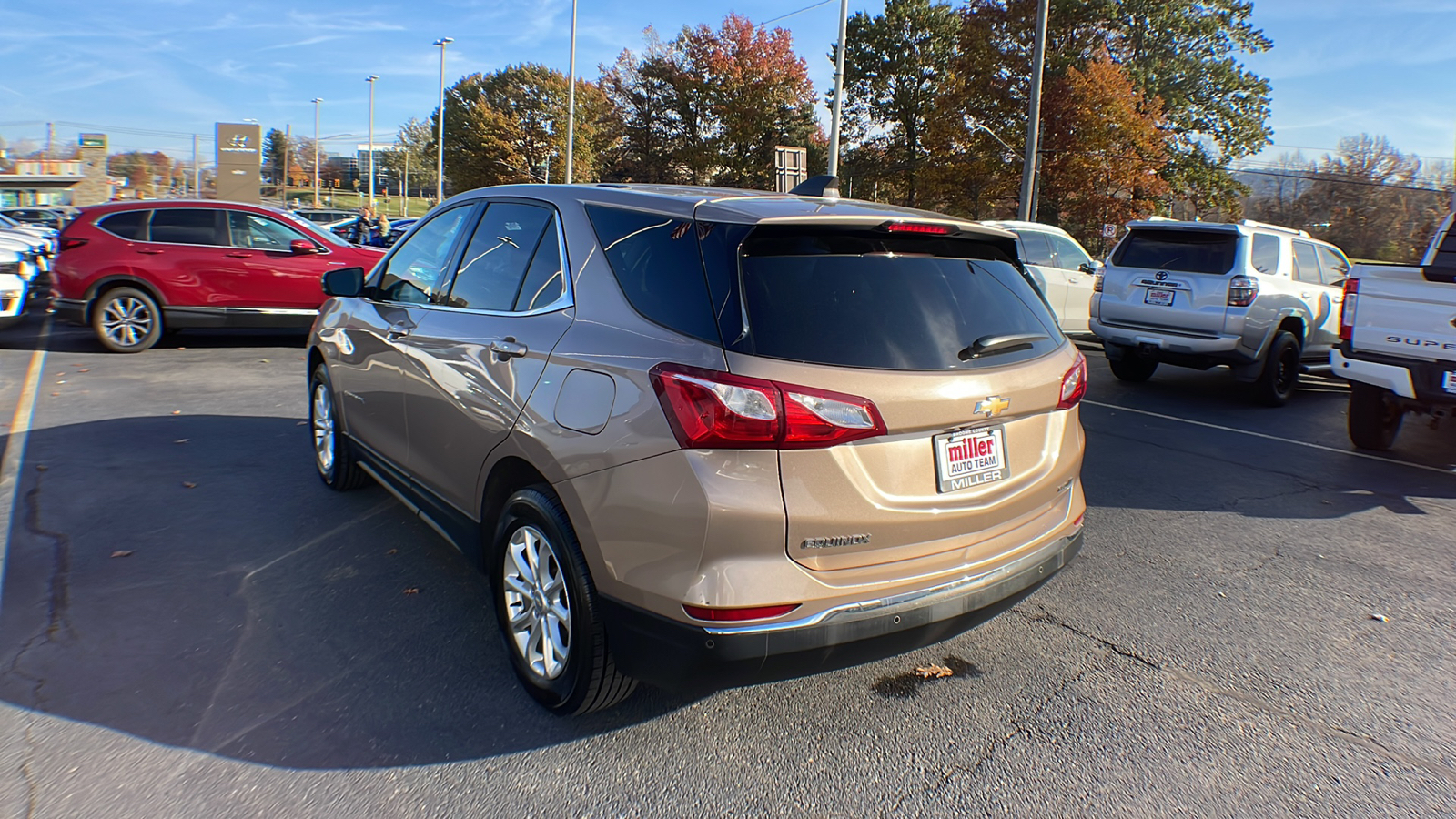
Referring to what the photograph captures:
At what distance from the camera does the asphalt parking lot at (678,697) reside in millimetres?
2717

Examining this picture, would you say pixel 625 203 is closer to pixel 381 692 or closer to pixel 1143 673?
pixel 381 692

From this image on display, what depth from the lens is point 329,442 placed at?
17.8 feet

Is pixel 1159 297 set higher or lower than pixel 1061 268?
lower

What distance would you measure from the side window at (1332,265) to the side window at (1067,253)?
140 inches

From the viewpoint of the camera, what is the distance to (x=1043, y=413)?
3150 millimetres

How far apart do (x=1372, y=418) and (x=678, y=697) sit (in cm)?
681

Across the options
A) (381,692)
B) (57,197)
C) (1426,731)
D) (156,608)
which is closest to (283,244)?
(156,608)

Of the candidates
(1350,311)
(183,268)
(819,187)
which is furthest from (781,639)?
(183,268)

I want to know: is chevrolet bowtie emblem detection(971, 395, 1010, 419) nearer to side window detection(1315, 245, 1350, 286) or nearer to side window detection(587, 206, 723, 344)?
side window detection(587, 206, 723, 344)

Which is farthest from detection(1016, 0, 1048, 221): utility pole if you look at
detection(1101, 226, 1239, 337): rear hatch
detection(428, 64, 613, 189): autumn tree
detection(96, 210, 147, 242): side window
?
detection(428, 64, 613, 189): autumn tree

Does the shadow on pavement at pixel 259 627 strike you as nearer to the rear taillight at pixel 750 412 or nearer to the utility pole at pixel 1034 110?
the rear taillight at pixel 750 412

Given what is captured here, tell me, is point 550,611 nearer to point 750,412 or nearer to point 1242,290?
point 750,412

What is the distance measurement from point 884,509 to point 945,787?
0.86 m

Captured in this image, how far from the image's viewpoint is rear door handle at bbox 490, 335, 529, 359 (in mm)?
3207
